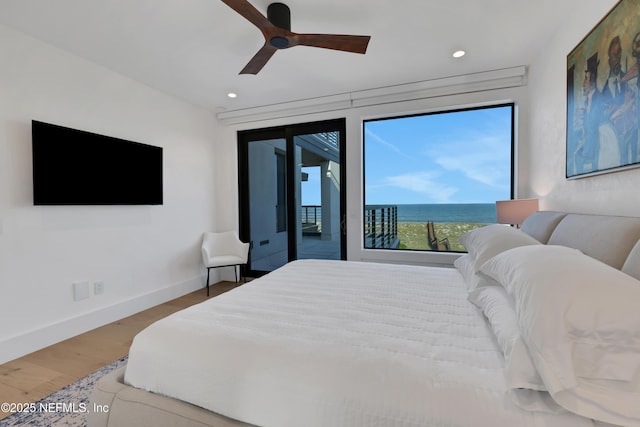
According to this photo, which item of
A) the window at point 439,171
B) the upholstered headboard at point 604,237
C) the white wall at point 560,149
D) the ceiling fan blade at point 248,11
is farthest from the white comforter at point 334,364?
the window at point 439,171

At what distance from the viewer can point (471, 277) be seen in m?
1.66

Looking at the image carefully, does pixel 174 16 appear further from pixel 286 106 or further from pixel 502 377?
pixel 502 377

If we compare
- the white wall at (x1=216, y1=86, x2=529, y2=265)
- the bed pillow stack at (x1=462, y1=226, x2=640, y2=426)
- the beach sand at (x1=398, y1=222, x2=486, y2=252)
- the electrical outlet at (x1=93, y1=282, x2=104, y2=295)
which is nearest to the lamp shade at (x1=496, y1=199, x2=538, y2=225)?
the white wall at (x1=216, y1=86, x2=529, y2=265)

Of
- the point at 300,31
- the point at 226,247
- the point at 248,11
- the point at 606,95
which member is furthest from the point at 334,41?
the point at 226,247

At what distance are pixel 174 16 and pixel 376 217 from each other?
3101 millimetres

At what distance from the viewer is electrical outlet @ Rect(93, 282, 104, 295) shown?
2.72m

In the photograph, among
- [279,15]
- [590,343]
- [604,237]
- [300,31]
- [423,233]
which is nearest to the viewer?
[590,343]

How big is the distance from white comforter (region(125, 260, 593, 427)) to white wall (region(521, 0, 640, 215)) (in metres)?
0.98

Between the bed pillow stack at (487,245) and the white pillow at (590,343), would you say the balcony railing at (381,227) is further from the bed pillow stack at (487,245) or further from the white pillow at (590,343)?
the white pillow at (590,343)

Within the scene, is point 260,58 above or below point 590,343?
above

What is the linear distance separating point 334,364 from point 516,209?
2.32 meters

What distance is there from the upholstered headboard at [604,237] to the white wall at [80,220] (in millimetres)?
3729

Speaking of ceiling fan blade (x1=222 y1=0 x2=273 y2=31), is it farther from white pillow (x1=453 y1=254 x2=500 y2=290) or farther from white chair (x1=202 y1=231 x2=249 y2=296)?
white chair (x1=202 y1=231 x2=249 y2=296)

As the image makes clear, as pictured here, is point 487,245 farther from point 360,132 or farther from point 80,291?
point 80,291
